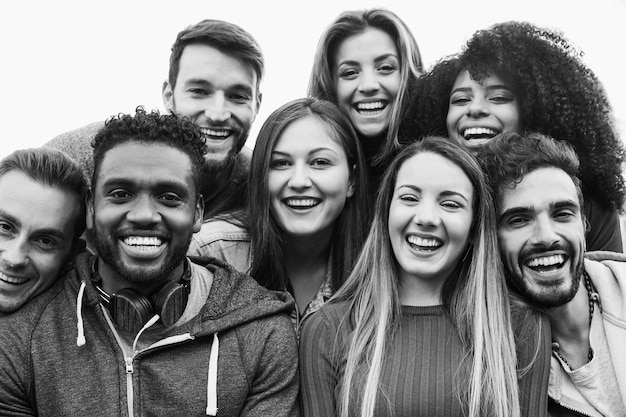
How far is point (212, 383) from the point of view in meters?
3.10

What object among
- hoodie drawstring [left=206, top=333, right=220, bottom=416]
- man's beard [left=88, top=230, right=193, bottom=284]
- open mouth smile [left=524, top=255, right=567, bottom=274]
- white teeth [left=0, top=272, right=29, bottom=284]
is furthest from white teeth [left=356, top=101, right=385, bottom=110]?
white teeth [left=0, top=272, right=29, bottom=284]

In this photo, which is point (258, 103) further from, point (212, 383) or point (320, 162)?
point (212, 383)

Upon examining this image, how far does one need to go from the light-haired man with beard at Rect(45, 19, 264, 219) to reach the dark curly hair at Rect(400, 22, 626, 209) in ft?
4.03

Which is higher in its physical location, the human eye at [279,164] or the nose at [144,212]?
the human eye at [279,164]

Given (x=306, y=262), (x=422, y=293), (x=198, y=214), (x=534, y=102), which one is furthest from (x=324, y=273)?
(x=534, y=102)

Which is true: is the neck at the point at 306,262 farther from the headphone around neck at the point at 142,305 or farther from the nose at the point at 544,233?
the nose at the point at 544,233

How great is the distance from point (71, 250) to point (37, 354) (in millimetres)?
605

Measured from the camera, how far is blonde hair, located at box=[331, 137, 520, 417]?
3211 mm

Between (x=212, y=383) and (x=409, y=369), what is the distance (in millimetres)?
904

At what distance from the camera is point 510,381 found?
3254 millimetres

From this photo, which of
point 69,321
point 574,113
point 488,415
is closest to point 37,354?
point 69,321

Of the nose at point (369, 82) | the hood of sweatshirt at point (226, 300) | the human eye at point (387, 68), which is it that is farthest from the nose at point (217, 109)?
the hood of sweatshirt at point (226, 300)

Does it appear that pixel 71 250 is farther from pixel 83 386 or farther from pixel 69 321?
pixel 83 386

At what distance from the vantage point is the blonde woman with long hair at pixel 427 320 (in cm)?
322
